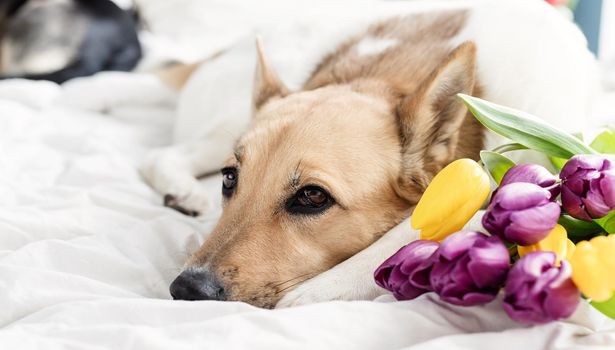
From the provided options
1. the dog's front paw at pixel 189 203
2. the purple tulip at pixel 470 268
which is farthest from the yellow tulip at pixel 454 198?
the dog's front paw at pixel 189 203

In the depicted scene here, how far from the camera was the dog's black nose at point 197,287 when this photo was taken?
4.63ft

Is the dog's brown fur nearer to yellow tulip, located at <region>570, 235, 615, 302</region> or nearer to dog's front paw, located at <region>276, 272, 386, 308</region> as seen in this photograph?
dog's front paw, located at <region>276, 272, 386, 308</region>

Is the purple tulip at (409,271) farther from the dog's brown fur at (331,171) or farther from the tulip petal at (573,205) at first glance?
the dog's brown fur at (331,171)

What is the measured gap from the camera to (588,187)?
112 cm

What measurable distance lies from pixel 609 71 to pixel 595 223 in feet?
8.02

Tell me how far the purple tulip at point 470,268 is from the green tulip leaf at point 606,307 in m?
0.18

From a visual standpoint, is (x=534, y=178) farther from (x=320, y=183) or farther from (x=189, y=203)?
(x=189, y=203)

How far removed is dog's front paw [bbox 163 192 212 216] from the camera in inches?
85.7

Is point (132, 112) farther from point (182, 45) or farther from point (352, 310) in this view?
point (352, 310)


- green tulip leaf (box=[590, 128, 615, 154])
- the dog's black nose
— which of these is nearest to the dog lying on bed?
the dog's black nose

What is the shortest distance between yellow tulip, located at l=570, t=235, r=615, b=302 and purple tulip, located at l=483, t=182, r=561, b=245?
0.07 m

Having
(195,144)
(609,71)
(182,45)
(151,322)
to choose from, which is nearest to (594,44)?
(609,71)

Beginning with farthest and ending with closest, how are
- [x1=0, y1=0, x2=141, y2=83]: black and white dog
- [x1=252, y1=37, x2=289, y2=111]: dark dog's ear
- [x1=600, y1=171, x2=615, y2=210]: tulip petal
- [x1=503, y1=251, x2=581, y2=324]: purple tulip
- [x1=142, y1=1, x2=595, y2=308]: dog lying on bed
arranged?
[x1=0, y1=0, x2=141, y2=83]: black and white dog
[x1=252, y1=37, x2=289, y2=111]: dark dog's ear
[x1=142, y1=1, x2=595, y2=308]: dog lying on bed
[x1=600, y1=171, x2=615, y2=210]: tulip petal
[x1=503, y1=251, x2=581, y2=324]: purple tulip

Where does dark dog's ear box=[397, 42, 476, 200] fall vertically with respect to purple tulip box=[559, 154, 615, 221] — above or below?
below
